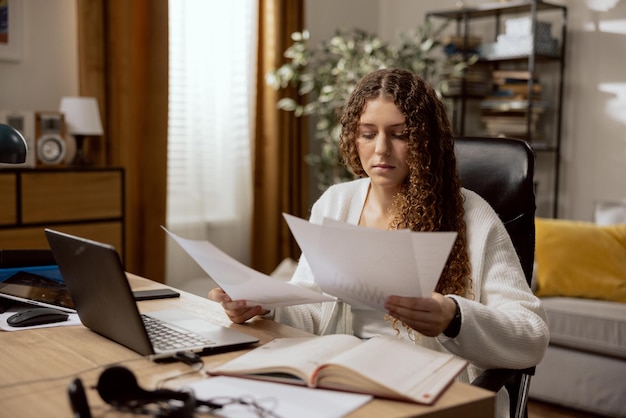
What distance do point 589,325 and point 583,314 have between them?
0.15ft

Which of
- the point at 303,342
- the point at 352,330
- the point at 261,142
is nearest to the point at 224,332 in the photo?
the point at 303,342

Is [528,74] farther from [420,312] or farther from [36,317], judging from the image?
[36,317]

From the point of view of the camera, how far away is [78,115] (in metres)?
3.46

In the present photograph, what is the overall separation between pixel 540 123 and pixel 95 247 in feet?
12.5

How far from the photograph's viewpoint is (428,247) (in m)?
1.12

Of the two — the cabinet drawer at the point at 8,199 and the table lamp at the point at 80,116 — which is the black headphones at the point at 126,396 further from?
the table lamp at the point at 80,116

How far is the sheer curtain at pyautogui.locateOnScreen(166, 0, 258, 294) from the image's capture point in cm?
416

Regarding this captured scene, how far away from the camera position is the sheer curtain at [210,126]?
416 centimetres

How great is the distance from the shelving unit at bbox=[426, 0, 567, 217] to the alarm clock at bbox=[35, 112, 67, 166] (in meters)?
2.20

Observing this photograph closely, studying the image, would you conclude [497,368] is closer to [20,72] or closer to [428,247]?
[428,247]

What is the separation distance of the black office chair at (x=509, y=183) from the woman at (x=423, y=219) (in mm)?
103

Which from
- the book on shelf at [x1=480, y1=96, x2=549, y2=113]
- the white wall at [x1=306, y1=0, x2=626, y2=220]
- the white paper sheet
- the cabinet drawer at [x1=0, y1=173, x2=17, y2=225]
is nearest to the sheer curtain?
the cabinet drawer at [x1=0, y1=173, x2=17, y2=225]

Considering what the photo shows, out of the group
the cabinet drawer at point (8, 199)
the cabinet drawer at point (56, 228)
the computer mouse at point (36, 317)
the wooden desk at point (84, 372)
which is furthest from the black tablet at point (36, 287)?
the cabinet drawer at point (8, 199)

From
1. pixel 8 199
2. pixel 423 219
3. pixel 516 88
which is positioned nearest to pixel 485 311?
pixel 423 219
